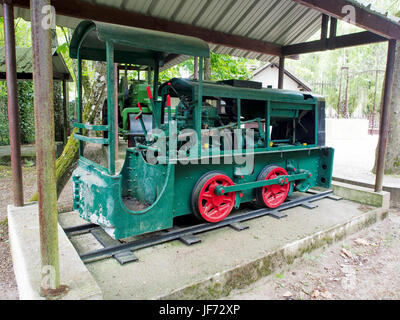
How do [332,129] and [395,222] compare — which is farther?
[332,129]

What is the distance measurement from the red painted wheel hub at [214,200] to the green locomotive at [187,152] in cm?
1

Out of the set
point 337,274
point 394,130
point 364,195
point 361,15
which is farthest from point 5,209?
point 394,130

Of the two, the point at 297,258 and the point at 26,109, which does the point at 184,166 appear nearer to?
the point at 297,258

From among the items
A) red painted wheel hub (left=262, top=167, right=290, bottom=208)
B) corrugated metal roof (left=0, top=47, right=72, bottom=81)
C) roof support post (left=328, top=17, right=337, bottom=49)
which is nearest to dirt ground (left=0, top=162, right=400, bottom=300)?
red painted wheel hub (left=262, top=167, right=290, bottom=208)

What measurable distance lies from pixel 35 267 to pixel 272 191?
356 centimetres

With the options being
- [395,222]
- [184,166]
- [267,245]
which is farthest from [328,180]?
[184,166]

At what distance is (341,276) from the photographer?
371 centimetres

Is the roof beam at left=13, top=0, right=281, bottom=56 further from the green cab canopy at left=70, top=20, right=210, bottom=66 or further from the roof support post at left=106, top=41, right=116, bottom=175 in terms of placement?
the roof support post at left=106, top=41, right=116, bottom=175

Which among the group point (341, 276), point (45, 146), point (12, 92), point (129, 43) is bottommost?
point (341, 276)

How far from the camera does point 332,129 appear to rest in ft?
68.9

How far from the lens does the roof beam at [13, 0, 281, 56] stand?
414 cm

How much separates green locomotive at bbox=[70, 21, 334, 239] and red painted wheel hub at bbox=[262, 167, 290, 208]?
0.02 meters

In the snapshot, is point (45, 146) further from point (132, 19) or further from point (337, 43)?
point (337, 43)

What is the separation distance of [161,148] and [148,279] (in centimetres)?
160
